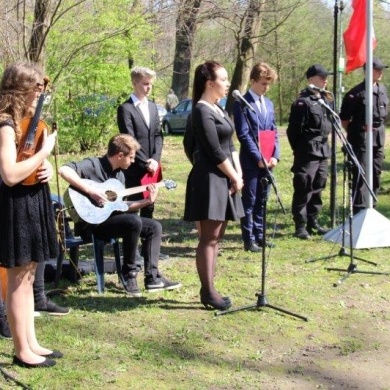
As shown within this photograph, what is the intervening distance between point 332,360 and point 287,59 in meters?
26.6

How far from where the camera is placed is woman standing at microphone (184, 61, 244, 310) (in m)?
5.03

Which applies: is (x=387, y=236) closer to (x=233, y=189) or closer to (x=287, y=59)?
(x=233, y=189)

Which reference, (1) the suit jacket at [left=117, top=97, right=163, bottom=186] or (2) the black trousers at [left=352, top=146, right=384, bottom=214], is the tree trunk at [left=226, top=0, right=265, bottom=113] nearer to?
(2) the black trousers at [left=352, top=146, right=384, bottom=214]

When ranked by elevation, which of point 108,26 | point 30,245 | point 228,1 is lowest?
point 30,245

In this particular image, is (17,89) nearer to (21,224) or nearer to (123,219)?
(21,224)

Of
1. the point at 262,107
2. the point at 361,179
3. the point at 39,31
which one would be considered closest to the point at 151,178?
the point at 262,107

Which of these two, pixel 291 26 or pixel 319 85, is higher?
pixel 291 26

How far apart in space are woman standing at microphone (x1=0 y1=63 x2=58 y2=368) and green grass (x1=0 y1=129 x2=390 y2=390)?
0.40 m

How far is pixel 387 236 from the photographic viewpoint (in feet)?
24.1

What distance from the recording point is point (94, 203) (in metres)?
5.55

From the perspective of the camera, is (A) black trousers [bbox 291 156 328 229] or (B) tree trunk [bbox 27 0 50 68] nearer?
(A) black trousers [bbox 291 156 328 229]

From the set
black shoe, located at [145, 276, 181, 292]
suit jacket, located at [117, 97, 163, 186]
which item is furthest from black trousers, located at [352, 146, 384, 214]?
black shoe, located at [145, 276, 181, 292]

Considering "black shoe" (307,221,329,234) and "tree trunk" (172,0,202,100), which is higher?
"tree trunk" (172,0,202,100)

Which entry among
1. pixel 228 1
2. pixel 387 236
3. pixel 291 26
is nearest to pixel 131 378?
pixel 387 236
